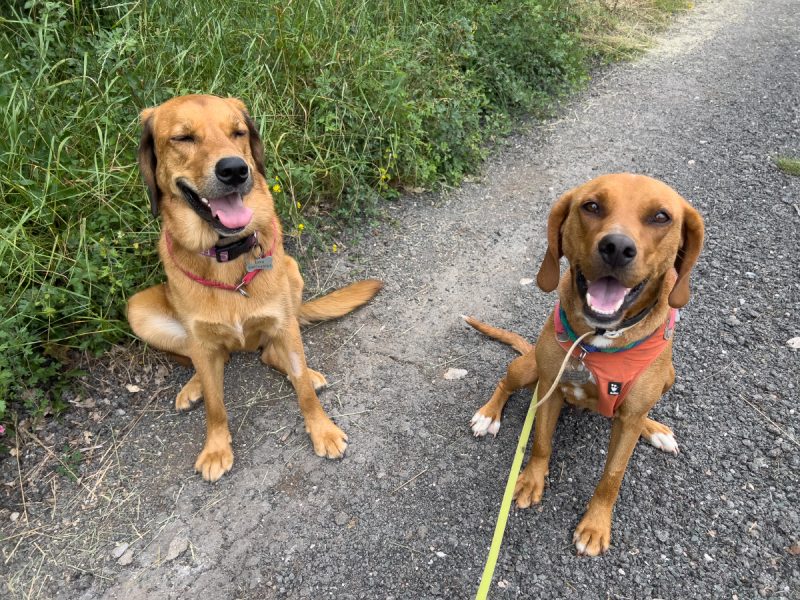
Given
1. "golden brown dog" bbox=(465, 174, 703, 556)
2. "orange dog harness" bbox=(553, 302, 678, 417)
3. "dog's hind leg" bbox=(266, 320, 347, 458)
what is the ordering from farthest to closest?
"dog's hind leg" bbox=(266, 320, 347, 458)
"orange dog harness" bbox=(553, 302, 678, 417)
"golden brown dog" bbox=(465, 174, 703, 556)

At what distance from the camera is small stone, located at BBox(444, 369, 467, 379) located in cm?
327

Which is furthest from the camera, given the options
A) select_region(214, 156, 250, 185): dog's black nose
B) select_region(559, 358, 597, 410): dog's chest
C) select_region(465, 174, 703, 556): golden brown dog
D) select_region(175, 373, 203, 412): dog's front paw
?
select_region(175, 373, 203, 412): dog's front paw

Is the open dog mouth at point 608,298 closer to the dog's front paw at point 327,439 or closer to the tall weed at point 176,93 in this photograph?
the dog's front paw at point 327,439

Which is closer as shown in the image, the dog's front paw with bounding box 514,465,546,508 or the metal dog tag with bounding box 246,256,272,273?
the dog's front paw with bounding box 514,465,546,508

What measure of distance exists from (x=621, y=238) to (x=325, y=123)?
295 centimetres

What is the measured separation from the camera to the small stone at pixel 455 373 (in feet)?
Answer: 10.7

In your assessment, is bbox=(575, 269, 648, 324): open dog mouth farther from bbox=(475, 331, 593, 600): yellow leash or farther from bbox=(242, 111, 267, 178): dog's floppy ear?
bbox=(242, 111, 267, 178): dog's floppy ear

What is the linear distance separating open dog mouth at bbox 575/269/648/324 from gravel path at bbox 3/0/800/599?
1016 mm

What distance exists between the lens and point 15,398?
288 centimetres

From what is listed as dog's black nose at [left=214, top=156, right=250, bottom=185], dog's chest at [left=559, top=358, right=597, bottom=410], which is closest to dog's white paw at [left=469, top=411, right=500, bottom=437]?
dog's chest at [left=559, top=358, right=597, bottom=410]

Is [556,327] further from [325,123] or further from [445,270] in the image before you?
[325,123]

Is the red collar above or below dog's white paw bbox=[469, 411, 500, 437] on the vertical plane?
above

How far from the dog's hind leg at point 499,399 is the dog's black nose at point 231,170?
64.1 inches

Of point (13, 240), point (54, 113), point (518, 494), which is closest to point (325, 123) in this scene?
point (54, 113)
